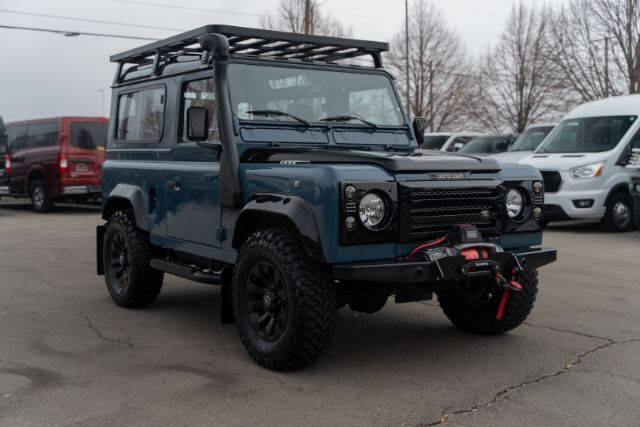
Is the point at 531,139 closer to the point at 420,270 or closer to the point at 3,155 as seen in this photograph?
the point at 3,155

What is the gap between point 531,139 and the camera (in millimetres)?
17844

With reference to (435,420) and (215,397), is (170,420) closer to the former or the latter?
(215,397)

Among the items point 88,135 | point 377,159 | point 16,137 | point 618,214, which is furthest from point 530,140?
point 377,159

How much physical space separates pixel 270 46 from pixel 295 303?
8.68 ft

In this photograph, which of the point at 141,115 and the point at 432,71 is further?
the point at 432,71

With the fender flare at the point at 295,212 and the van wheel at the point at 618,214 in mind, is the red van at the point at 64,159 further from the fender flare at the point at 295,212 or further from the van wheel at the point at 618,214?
the fender flare at the point at 295,212

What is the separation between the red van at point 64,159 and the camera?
17.5m

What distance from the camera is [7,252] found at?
36.7ft

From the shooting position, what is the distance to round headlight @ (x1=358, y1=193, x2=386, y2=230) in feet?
15.7

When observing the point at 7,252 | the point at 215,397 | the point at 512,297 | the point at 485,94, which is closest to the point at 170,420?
the point at 215,397

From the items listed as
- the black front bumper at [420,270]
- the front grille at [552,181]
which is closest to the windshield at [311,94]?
the black front bumper at [420,270]

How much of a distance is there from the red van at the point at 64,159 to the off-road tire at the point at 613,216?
10669mm

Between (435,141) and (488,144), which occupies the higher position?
(435,141)

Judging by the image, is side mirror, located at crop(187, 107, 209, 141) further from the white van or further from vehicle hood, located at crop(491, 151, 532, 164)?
vehicle hood, located at crop(491, 151, 532, 164)
